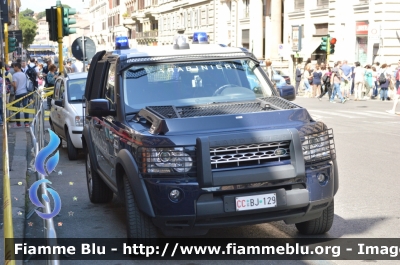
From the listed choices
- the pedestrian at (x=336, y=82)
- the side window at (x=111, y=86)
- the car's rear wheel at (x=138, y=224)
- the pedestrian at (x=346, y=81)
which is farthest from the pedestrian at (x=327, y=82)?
the car's rear wheel at (x=138, y=224)

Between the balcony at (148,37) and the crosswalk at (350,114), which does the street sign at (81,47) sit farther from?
the balcony at (148,37)

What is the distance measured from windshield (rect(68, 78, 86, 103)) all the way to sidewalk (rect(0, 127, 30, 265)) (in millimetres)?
1406

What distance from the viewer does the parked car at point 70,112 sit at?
13133mm

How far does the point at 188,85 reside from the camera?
735cm

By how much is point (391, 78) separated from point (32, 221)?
25755 millimetres

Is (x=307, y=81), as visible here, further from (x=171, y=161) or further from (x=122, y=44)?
(x=171, y=161)

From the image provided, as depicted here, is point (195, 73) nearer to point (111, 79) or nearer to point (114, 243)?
point (111, 79)

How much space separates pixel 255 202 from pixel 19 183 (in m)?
5.04

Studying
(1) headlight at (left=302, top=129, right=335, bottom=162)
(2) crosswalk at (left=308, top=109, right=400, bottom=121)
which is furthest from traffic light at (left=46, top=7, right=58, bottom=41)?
(1) headlight at (left=302, top=129, right=335, bottom=162)

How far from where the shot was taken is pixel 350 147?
14125 millimetres

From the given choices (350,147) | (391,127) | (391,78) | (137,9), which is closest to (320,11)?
(391,78)

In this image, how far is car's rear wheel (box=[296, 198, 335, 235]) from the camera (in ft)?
21.9

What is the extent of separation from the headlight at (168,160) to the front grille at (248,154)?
0.20 m

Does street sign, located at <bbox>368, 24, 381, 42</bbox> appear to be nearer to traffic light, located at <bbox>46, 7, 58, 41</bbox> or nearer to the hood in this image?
traffic light, located at <bbox>46, 7, 58, 41</bbox>
